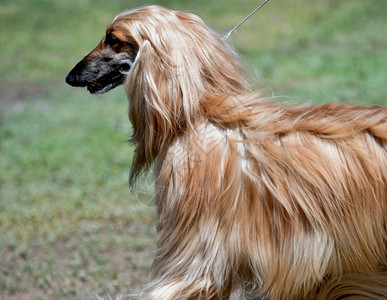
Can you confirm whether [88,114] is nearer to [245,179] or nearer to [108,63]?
[108,63]

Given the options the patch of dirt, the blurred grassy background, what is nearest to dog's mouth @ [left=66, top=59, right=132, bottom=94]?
the blurred grassy background

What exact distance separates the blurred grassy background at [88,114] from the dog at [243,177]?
406mm

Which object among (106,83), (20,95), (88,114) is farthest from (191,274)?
(20,95)

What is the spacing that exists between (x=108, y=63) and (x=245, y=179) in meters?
1.01

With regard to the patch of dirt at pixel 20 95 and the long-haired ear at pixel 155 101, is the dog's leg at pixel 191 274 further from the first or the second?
the patch of dirt at pixel 20 95

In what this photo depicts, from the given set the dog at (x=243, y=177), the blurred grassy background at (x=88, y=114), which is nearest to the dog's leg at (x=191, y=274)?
the dog at (x=243, y=177)

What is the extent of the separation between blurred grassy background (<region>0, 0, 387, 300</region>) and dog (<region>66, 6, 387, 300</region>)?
41cm

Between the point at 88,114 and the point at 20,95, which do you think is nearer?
the point at 88,114

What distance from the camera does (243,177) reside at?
3293 millimetres

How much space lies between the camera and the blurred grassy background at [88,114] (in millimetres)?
5473

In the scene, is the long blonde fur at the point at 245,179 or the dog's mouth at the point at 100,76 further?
the dog's mouth at the point at 100,76

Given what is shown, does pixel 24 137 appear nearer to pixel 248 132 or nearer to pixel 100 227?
pixel 100 227

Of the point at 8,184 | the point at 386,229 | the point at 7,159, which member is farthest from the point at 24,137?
the point at 386,229

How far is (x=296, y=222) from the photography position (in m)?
3.23
